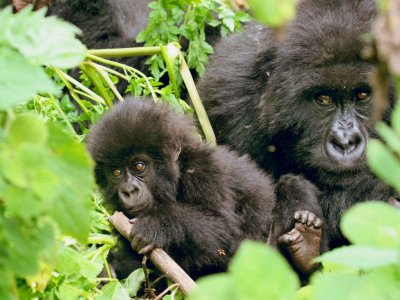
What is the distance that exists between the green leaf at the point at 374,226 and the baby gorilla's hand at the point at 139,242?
247 centimetres

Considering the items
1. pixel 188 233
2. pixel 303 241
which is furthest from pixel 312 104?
pixel 188 233

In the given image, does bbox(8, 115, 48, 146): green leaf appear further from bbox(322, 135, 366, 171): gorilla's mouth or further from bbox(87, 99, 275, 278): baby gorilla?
bbox(322, 135, 366, 171): gorilla's mouth

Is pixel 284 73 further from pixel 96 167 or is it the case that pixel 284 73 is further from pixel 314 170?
pixel 96 167

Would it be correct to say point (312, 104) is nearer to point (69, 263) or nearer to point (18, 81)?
point (69, 263)

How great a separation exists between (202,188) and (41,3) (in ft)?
9.94

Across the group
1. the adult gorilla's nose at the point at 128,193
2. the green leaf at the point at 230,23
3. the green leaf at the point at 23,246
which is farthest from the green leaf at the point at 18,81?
the green leaf at the point at 230,23

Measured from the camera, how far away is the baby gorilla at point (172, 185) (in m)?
4.33

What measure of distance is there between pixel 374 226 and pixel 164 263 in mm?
2259

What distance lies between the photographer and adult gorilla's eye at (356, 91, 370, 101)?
508cm

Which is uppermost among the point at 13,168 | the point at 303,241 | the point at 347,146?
the point at 13,168

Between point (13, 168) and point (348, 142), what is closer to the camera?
point (13, 168)

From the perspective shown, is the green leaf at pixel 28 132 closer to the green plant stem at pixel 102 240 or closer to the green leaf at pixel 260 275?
the green leaf at pixel 260 275

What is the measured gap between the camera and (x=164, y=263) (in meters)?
3.89

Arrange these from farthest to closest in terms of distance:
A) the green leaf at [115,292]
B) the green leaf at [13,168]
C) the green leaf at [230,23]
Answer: the green leaf at [230,23]
the green leaf at [115,292]
the green leaf at [13,168]
